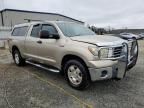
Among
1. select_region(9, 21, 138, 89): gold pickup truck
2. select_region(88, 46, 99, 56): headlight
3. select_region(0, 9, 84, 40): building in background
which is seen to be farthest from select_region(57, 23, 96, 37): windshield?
select_region(0, 9, 84, 40): building in background

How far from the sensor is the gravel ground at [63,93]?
4125 mm

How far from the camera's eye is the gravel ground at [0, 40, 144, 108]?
13.5 feet

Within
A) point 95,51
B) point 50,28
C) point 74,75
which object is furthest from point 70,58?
point 50,28

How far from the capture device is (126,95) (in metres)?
4.55

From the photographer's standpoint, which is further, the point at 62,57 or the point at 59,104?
the point at 62,57

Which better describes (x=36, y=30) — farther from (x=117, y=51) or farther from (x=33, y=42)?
(x=117, y=51)

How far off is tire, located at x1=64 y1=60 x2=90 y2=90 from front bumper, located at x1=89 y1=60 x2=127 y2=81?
23cm

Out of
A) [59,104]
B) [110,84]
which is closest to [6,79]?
[59,104]

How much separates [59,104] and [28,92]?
3.78 ft

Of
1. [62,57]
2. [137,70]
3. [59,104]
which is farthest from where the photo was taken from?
[137,70]

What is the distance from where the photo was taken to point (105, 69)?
4.38 meters

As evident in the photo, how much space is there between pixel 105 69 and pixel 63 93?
4.13 feet

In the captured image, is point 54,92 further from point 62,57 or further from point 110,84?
point 110,84

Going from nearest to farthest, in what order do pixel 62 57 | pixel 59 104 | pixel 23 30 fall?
pixel 59 104
pixel 62 57
pixel 23 30
